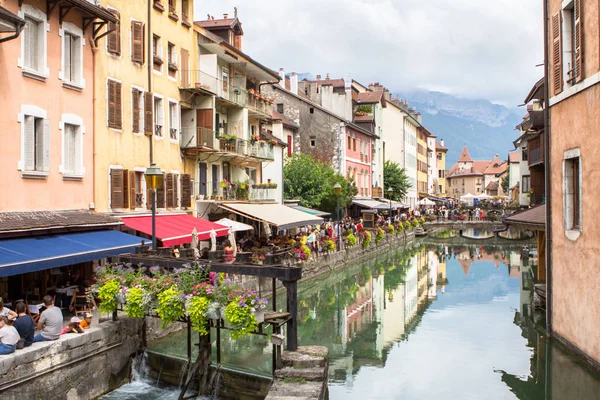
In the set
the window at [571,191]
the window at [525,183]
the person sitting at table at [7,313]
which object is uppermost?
the window at [525,183]

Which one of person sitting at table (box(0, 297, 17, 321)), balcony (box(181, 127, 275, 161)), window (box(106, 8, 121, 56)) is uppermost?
window (box(106, 8, 121, 56))

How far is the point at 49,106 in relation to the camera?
1728 cm

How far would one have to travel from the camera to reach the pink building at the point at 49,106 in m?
15.7

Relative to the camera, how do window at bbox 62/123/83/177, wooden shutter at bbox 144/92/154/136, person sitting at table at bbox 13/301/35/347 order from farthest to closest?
wooden shutter at bbox 144/92/154/136 < window at bbox 62/123/83/177 < person sitting at table at bbox 13/301/35/347

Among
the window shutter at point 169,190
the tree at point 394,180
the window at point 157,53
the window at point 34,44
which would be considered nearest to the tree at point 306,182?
the window shutter at point 169,190

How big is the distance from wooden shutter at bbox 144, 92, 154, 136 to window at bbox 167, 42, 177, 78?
2.61m

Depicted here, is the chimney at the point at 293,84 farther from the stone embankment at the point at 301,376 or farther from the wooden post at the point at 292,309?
the stone embankment at the point at 301,376

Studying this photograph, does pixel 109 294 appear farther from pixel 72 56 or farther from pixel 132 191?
pixel 132 191

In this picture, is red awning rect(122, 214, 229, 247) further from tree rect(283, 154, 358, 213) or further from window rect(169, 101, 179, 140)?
tree rect(283, 154, 358, 213)

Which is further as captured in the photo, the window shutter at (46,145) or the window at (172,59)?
the window at (172,59)

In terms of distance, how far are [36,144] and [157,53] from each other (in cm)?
872

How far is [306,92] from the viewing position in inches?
2292

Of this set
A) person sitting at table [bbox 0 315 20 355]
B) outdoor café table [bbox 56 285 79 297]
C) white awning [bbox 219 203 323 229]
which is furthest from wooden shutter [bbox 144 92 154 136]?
person sitting at table [bbox 0 315 20 355]

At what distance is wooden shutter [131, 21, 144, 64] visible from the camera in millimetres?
22328
